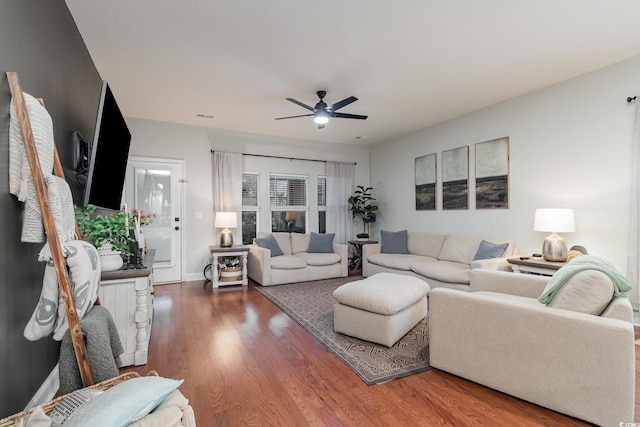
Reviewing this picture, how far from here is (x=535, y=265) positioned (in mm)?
Result: 3229

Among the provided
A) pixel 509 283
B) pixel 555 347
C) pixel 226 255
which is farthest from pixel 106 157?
pixel 509 283

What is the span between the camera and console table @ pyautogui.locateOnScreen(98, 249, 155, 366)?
89.7 inches

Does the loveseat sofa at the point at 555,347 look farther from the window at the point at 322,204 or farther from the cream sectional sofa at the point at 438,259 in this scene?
the window at the point at 322,204

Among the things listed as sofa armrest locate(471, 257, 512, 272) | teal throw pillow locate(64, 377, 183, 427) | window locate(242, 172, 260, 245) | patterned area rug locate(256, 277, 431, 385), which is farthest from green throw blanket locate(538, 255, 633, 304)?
window locate(242, 172, 260, 245)

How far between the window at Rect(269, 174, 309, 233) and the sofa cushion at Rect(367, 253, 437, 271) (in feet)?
5.87

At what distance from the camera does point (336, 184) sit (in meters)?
6.46

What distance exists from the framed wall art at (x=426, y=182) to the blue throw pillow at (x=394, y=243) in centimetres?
64

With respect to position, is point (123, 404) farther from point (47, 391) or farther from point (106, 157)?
point (106, 157)

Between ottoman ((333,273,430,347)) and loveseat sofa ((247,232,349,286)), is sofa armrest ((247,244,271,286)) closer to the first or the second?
loveseat sofa ((247,232,349,286))

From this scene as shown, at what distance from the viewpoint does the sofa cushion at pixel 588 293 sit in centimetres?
170

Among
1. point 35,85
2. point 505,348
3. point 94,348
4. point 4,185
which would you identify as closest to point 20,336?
point 94,348

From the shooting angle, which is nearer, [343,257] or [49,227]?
[49,227]

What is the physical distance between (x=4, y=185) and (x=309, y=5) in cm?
215

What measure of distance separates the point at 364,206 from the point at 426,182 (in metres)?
1.59
